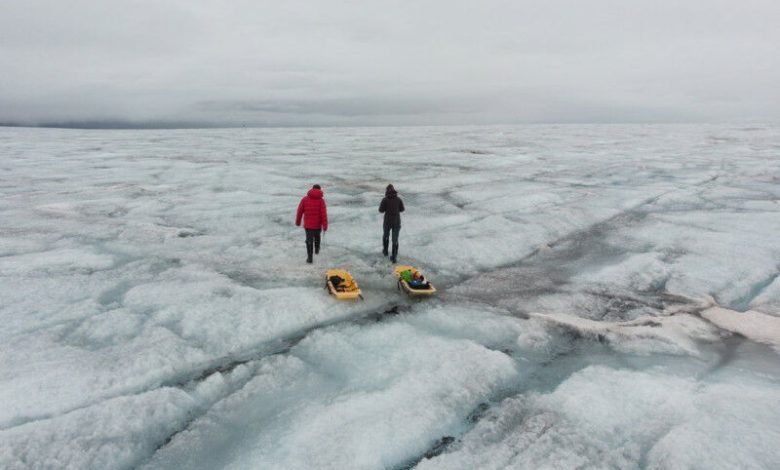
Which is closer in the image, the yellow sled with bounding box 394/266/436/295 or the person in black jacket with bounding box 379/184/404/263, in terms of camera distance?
the yellow sled with bounding box 394/266/436/295

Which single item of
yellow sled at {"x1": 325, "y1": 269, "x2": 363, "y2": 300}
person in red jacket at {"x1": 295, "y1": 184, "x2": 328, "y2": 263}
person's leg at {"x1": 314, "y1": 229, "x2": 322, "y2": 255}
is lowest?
yellow sled at {"x1": 325, "y1": 269, "x2": 363, "y2": 300}

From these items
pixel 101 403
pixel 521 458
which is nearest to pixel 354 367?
pixel 521 458

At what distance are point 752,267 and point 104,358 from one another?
9.79 meters

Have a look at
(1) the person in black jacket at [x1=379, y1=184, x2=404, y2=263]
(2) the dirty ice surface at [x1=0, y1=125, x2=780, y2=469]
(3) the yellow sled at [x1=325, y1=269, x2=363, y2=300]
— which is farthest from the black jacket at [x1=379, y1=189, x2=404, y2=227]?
(3) the yellow sled at [x1=325, y1=269, x2=363, y2=300]

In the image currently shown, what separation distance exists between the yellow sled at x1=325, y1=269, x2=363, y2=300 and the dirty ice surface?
175 millimetres

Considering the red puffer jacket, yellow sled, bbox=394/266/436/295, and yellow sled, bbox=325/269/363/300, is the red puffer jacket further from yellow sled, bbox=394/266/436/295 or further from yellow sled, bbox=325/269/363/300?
yellow sled, bbox=394/266/436/295

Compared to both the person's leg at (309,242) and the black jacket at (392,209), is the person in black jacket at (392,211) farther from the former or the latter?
the person's leg at (309,242)

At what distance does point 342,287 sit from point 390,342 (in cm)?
153

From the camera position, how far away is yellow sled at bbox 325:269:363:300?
21.1ft

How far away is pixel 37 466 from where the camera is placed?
349 cm

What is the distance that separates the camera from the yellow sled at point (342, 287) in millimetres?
6445

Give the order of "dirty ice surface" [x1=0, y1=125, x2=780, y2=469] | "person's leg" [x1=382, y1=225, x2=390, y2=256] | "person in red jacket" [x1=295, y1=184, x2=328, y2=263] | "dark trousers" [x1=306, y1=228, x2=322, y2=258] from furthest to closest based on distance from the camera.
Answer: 1. "person's leg" [x1=382, y1=225, x2=390, y2=256]
2. "dark trousers" [x1=306, y1=228, x2=322, y2=258]
3. "person in red jacket" [x1=295, y1=184, x2=328, y2=263]
4. "dirty ice surface" [x1=0, y1=125, x2=780, y2=469]

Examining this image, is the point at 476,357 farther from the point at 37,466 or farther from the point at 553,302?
the point at 37,466

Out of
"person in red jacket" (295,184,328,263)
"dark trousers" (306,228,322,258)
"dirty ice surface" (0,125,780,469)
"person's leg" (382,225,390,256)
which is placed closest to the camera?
"dirty ice surface" (0,125,780,469)
